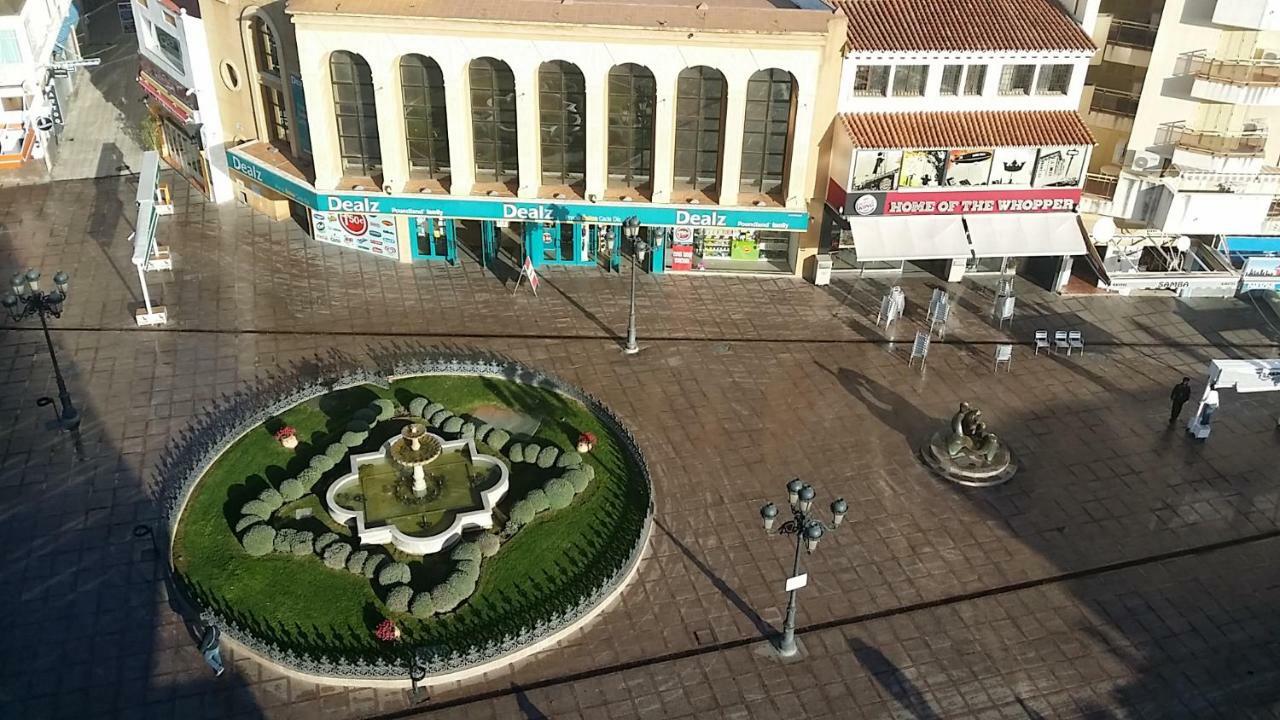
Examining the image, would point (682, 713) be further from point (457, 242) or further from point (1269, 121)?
point (1269, 121)

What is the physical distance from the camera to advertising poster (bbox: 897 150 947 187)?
127 ft

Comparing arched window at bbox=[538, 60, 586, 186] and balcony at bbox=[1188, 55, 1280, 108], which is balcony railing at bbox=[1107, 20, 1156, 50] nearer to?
balcony at bbox=[1188, 55, 1280, 108]

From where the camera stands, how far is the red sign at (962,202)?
3928cm

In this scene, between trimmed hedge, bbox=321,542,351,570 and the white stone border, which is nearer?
trimmed hedge, bbox=321,542,351,570

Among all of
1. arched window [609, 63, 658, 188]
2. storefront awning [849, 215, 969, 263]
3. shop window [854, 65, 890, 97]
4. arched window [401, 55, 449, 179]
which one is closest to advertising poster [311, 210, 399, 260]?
arched window [401, 55, 449, 179]

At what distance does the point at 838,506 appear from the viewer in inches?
932

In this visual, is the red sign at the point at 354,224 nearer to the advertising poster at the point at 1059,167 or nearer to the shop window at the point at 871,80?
the shop window at the point at 871,80

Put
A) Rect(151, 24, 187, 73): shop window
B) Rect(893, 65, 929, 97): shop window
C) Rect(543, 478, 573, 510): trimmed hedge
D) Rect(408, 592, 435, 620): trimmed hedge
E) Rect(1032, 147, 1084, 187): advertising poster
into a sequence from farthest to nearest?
Rect(151, 24, 187, 73): shop window → Rect(1032, 147, 1084, 187): advertising poster → Rect(893, 65, 929, 97): shop window → Rect(543, 478, 573, 510): trimmed hedge → Rect(408, 592, 435, 620): trimmed hedge

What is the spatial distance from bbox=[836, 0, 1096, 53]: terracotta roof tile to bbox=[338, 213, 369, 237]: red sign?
19.9 metres

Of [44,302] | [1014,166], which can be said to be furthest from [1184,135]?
[44,302]

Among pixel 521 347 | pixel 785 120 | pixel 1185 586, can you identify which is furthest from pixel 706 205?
pixel 1185 586

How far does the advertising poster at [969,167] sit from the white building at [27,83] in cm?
3827

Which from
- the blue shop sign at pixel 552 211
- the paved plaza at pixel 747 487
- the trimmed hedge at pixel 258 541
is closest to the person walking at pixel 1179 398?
the paved plaza at pixel 747 487

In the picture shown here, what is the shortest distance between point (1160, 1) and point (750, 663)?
2870cm
